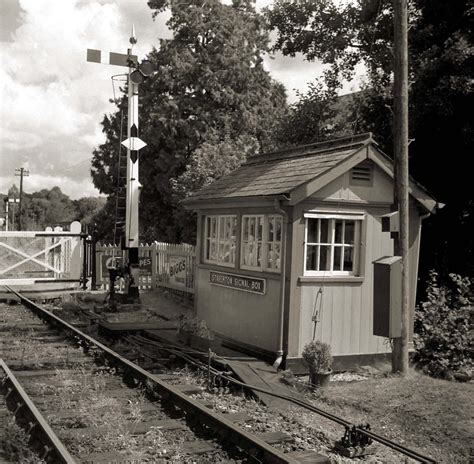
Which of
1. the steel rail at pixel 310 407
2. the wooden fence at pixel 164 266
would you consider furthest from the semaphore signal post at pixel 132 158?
the steel rail at pixel 310 407

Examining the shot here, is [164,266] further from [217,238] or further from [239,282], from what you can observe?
[239,282]

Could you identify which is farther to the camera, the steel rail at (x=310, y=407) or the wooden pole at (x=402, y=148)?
the wooden pole at (x=402, y=148)

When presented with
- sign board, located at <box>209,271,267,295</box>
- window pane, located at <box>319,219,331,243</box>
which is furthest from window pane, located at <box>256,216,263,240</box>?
window pane, located at <box>319,219,331,243</box>

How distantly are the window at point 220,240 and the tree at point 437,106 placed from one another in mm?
3450

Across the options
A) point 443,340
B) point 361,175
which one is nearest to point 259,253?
point 361,175

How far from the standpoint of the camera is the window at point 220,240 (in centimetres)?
1120

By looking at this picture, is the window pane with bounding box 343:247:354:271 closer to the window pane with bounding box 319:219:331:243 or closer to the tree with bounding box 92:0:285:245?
the window pane with bounding box 319:219:331:243

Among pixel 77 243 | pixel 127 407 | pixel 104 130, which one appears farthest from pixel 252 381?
pixel 104 130

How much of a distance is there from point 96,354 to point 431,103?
28.7 ft

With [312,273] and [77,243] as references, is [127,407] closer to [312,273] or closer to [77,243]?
[312,273]

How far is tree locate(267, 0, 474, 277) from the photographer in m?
13.2

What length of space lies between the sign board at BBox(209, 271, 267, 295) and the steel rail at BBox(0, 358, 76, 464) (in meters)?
4.14

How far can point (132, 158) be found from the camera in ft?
49.0

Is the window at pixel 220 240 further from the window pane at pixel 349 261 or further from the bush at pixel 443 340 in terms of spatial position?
the bush at pixel 443 340
